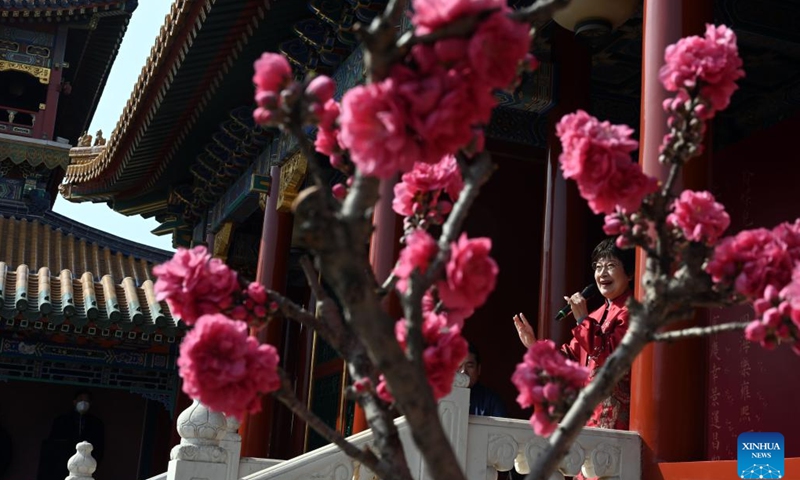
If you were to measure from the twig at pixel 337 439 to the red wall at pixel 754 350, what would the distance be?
5.08 m

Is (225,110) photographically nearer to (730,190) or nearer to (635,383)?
(730,190)

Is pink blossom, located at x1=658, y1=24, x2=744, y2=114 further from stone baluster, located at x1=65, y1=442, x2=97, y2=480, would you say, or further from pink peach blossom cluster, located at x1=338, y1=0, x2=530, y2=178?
stone baluster, located at x1=65, y1=442, x2=97, y2=480

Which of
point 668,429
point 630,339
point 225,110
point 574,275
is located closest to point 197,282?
point 630,339

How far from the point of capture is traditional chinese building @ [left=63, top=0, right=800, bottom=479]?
3930 millimetres

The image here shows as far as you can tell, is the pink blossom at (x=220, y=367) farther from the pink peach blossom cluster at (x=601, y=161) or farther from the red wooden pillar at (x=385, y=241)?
the red wooden pillar at (x=385, y=241)

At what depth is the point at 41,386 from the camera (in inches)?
509

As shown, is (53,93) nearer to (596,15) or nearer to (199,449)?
(596,15)

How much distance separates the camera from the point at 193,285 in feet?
6.38

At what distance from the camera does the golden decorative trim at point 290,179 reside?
28.3 feet

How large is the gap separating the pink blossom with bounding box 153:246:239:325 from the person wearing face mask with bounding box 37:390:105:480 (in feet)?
36.0

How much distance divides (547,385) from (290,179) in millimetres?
7029

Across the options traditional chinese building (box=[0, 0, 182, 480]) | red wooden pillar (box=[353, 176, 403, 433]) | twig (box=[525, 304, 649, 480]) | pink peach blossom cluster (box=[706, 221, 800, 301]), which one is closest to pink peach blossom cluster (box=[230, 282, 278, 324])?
twig (box=[525, 304, 649, 480])

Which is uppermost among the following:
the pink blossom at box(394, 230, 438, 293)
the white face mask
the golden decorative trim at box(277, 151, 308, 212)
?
the golden decorative trim at box(277, 151, 308, 212)

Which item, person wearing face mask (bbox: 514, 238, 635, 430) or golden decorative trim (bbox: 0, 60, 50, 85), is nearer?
person wearing face mask (bbox: 514, 238, 635, 430)
